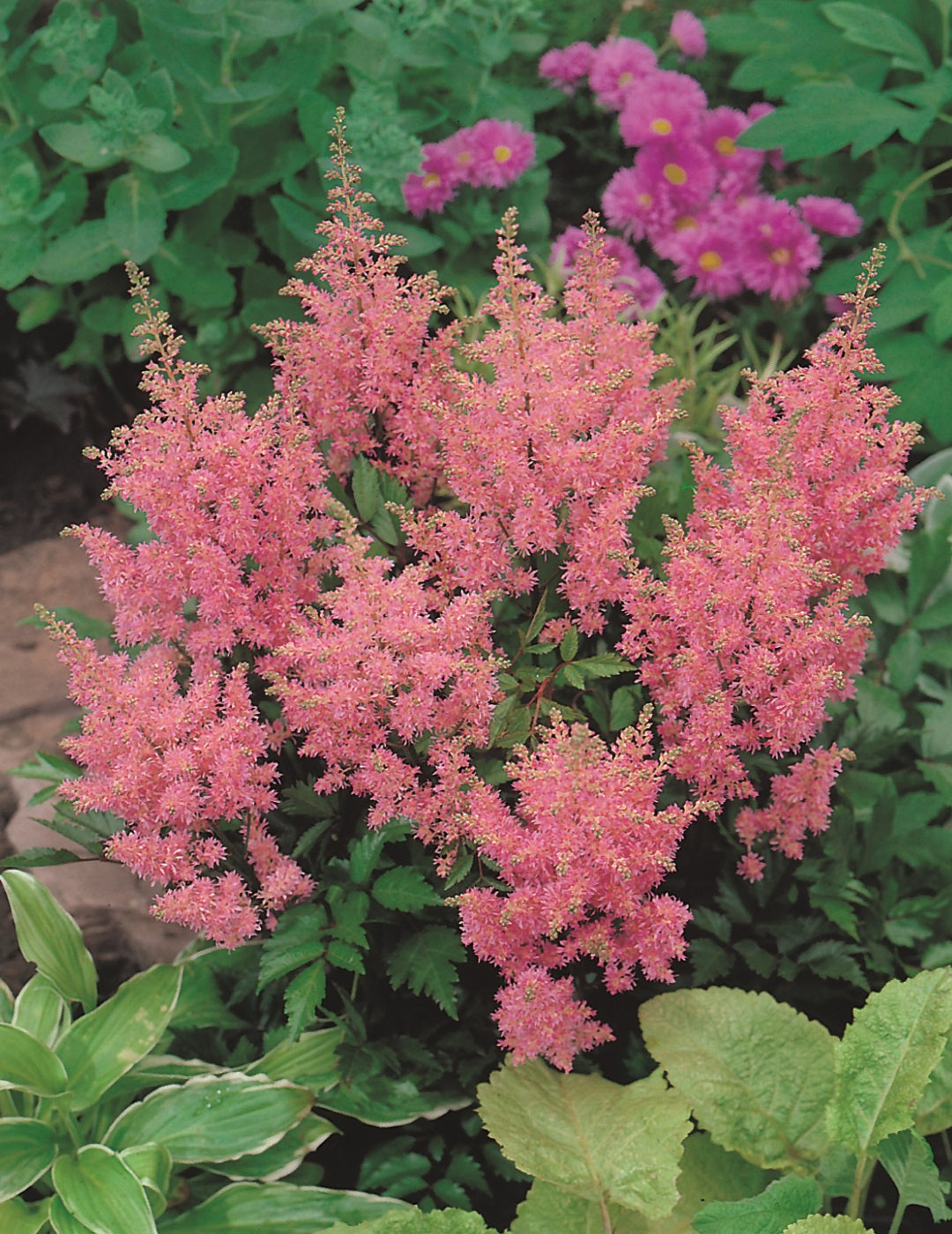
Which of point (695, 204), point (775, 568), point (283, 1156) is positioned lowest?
point (283, 1156)

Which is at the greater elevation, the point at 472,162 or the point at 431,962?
the point at 472,162

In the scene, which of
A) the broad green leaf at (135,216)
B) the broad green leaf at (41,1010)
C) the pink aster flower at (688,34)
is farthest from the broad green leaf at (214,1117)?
the pink aster flower at (688,34)

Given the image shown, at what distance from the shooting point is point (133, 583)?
142 cm

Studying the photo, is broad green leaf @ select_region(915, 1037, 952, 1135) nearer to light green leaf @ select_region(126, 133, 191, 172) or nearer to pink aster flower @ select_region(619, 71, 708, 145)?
light green leaf @ select_region(126, 133, 191, 172)

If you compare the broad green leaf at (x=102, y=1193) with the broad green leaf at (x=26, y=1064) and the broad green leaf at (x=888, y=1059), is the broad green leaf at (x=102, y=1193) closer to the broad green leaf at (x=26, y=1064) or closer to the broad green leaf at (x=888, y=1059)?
the broad green leaf at (x=26, y=1064)

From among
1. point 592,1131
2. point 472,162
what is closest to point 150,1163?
point 592,1131

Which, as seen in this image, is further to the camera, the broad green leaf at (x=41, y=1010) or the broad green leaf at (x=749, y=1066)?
the broad green leaf at (x=41, y=1010)

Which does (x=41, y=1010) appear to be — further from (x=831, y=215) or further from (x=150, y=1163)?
(x=831, y=215)

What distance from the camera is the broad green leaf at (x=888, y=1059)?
138 centimetres

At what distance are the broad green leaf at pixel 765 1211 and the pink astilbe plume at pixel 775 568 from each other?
1.53ft

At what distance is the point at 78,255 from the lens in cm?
270

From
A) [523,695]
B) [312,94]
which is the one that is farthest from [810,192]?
[523,695]

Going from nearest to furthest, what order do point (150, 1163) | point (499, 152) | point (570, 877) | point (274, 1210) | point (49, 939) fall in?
point (570, 877)
point (150, 1163)
point (274, 1210)
point (49, 939)
point (499, 152)

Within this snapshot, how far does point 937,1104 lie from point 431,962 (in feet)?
2.26
